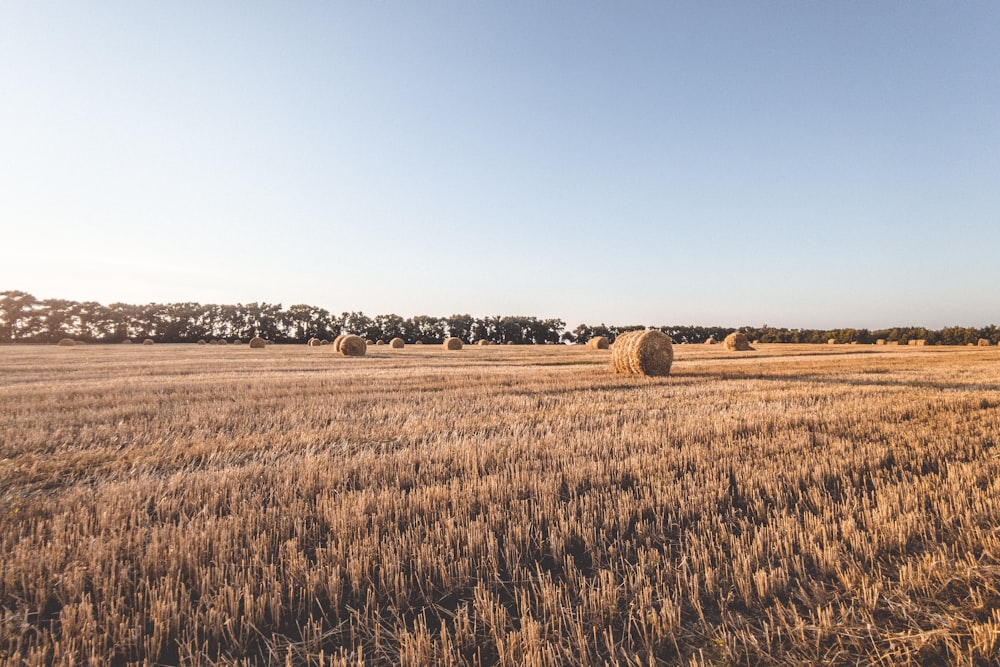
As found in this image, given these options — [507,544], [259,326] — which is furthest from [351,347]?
[259,326]

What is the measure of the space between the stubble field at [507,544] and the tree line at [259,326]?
214ft

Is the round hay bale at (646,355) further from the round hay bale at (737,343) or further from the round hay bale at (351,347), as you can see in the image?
the round hay bale at (737,343)

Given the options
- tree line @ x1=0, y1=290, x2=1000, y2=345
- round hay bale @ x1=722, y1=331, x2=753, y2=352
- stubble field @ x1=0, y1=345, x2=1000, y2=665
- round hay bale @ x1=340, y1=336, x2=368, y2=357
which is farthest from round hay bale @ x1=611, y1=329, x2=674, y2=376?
tree line @ x1=0, y1=290, x2=1000, y2=345

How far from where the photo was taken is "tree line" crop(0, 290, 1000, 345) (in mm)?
75500

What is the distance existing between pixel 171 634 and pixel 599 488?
3151 millimetres

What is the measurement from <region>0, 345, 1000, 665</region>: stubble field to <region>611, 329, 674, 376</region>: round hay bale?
8.67 m

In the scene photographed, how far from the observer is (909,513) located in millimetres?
3273

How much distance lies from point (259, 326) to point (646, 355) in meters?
97.1

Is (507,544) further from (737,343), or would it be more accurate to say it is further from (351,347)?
(737,343)

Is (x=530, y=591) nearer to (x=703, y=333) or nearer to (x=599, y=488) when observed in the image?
(x=599, y=488)

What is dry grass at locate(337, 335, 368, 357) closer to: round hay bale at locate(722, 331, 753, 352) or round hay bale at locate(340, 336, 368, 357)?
round hay bale at locate(340, 336, 368, 357)

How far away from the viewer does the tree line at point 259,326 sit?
75500 mm

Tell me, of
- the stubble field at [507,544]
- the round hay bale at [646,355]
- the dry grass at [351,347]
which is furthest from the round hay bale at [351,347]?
the stubble field at [507,544]

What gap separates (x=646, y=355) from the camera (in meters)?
15.3
